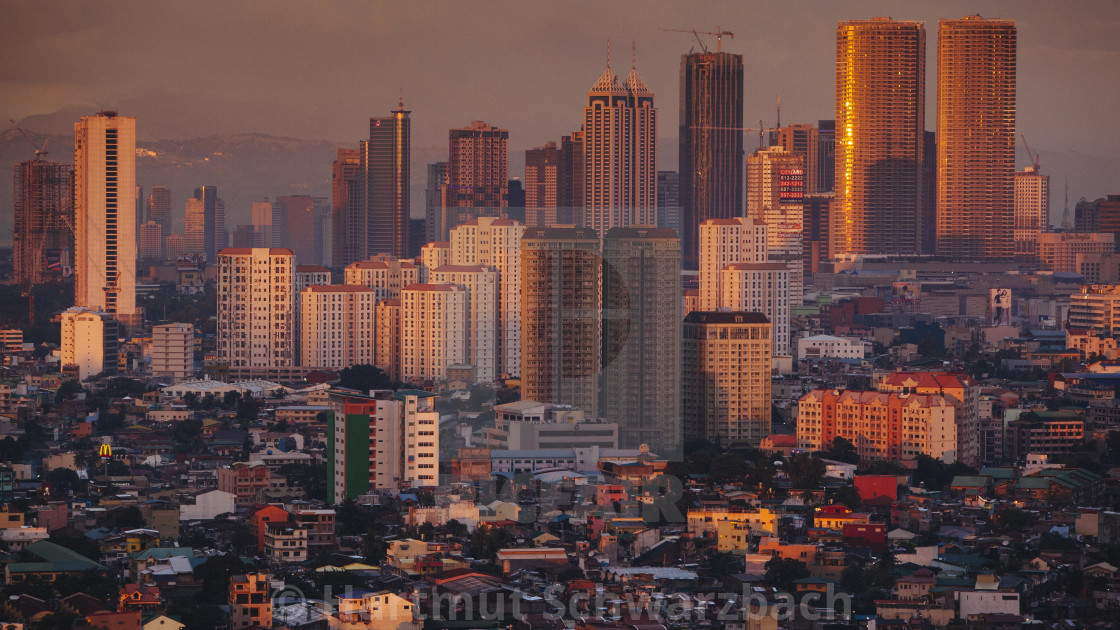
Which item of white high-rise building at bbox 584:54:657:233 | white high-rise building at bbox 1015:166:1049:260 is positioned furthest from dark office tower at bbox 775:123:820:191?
white high-rise building at bbox 584:54:657:233

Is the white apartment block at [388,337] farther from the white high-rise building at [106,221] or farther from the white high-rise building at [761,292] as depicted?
the white high-rise building at [106,221]

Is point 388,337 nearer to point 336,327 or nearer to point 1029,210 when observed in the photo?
point 336,327

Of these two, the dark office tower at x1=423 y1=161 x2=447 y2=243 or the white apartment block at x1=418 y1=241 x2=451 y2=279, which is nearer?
the white apartment block at x1=418 y1=241 x2=451 y2=279

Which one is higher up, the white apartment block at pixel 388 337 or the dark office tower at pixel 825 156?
the dark office tower at pixel 825 156

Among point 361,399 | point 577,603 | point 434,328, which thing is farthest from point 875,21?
point 577,603

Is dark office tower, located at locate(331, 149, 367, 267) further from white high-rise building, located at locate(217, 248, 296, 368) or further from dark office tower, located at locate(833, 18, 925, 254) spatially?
white high-rise building, located at locate(217, 248, 296, 368)

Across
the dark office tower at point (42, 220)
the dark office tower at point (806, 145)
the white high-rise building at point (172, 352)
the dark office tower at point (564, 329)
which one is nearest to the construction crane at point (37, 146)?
the dark office tower at point (42, 220)

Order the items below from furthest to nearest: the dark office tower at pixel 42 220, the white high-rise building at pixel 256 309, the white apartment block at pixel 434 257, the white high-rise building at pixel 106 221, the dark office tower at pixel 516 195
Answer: the dark office tower at pixel 516 195 < the dark office tower at pixel 42 220 < the white high-rise building at pixel 106 221 < the white high-rise building at pixel 256 309 < the white apartment block at pixel 434 257
